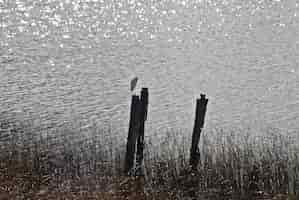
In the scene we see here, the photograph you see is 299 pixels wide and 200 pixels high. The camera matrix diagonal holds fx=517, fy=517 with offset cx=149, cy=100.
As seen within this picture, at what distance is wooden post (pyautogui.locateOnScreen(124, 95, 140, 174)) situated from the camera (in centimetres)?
1785

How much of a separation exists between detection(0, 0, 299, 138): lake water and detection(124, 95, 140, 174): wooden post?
6.34 meters

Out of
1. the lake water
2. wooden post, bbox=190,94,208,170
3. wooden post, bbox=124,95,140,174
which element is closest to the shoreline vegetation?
wooden post, bbox=190,94,208,170

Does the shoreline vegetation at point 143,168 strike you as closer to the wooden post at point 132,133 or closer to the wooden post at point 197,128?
the wooden post at point 197,128

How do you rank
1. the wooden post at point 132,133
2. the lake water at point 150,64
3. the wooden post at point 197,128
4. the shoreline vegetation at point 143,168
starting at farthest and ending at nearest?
the lake water at point 150,64, the wooden post at point 197,128, the wooden post at point 132,133, the shoreline vegetation at point 143,168

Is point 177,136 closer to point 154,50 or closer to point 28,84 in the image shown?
point 28,84

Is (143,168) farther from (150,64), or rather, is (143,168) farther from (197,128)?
(150,64)

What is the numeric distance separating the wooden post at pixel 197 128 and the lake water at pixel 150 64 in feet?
19.3

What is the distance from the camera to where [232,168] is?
19234mm

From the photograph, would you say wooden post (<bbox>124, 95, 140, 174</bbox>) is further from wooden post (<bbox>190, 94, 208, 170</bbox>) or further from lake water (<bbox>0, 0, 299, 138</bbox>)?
lake water (<bbox>0, 0, 299, 138</bbox>)

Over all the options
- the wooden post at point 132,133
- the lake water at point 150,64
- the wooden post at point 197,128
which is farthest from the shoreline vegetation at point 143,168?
the lake water at point 150,64

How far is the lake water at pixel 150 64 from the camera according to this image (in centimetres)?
2778

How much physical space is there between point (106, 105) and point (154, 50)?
52.6ft

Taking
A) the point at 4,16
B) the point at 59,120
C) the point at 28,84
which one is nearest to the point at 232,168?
the point at 59,120

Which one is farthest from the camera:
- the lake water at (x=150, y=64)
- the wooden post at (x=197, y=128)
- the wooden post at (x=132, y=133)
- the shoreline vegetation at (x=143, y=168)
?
the lake water at (x=150, y=64)
